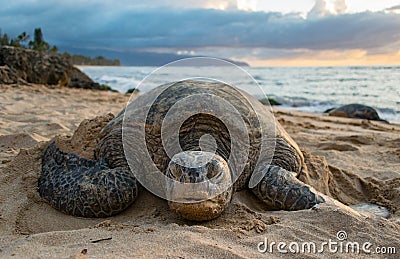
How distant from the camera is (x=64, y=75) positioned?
13898 millimetres

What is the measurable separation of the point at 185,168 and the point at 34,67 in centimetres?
1225

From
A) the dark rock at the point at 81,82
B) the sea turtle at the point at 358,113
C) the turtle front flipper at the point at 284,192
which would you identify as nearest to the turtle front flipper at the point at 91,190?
the turtle front flipper at the point at 284,192

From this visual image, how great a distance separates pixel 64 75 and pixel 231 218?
41.4 ft

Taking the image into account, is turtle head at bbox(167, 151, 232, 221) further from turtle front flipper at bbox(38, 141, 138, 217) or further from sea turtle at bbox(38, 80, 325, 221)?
turtle front flipper at bbox(38, 141, 138, 217)

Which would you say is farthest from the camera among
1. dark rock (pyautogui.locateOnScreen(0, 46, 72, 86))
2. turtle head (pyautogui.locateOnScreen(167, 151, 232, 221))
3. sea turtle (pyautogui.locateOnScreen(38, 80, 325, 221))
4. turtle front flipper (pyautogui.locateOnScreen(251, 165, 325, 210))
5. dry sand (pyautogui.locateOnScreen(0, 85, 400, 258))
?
dark rock (pyautogui.locateOnScreen(0, 46, 72, 86))

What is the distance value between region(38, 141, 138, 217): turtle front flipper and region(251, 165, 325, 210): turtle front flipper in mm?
1000

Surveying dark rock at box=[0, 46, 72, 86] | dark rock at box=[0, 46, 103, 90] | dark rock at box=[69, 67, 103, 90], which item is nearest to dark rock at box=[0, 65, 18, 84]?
dark rock at box=[0, 46, 103, 90]

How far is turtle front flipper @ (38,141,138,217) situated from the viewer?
288 cm

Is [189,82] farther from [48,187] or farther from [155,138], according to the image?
[48,187]

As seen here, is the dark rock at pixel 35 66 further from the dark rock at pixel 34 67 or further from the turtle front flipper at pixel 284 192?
the turtle front flipper at pixel 284 192

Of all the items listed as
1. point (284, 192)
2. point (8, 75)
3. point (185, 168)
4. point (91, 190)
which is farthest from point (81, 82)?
point (185, 168)

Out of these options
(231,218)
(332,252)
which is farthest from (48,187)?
(332,252)

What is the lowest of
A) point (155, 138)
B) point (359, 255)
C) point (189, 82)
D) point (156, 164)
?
point (359, 255)

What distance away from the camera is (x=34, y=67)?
43.0 feet
